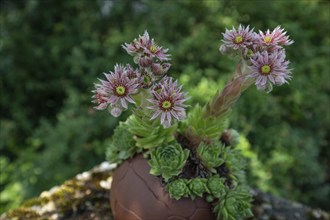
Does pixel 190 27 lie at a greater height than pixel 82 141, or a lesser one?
greater

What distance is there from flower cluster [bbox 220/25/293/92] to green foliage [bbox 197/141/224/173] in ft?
0.95

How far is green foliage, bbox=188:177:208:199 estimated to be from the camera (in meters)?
1.50


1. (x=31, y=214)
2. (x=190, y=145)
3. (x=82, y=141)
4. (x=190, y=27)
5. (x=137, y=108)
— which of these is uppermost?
(x=190, y=27)

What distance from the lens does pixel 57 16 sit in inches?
143

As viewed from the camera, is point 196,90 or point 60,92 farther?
point 60,92

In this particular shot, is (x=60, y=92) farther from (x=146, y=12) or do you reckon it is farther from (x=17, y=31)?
(x=146, y=12)

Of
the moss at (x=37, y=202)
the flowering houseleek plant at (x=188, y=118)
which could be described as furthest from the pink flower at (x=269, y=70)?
the moss at (x=37, y=202)

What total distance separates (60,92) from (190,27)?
107 centimetres

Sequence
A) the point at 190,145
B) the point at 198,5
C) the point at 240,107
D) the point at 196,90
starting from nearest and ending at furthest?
the point at 190,145, the point at 196,90, the point at 240,107, the point at 198,5

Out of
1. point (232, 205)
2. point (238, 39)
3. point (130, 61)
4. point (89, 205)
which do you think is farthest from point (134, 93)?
point (130, 61)

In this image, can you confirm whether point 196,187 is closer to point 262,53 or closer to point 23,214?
point 262,53

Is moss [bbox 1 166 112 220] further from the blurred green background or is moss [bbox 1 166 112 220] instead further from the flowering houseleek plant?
the blurred green background

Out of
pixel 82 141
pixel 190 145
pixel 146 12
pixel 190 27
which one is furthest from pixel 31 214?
pixel 146 12

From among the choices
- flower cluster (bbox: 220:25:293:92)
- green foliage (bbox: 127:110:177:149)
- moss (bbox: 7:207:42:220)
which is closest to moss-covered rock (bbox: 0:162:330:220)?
moss (bbox: 7:207:42:220)
